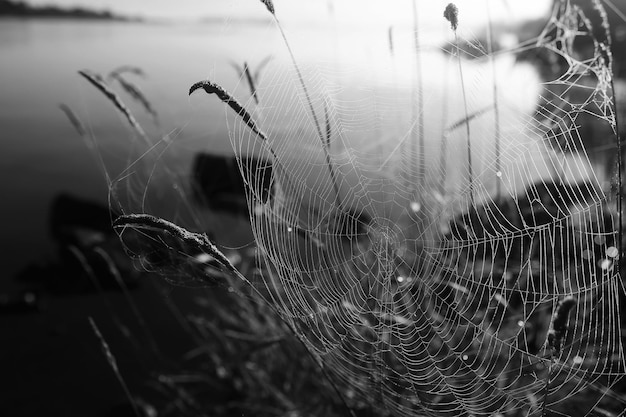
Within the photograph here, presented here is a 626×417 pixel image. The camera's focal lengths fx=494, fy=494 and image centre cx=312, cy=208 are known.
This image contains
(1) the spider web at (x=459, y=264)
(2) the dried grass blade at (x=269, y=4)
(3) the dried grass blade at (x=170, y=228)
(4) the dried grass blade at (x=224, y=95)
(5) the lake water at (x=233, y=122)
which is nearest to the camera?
(3) the dried grass blade at (x=170, y=228)

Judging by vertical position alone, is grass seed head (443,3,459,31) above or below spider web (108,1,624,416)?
above

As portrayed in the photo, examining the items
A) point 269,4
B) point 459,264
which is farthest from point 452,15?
point 459,264

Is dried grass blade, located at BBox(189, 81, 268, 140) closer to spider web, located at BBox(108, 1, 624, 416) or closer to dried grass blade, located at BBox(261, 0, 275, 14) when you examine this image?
spider web, located at BBox(108, 1, 624, 416)

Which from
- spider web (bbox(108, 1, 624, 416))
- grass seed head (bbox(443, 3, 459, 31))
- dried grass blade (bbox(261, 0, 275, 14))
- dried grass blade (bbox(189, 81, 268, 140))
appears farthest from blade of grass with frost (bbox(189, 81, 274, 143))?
grass seed head (bbox(443, 3, 459, 31))

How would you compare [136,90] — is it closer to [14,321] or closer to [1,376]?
[1,376]

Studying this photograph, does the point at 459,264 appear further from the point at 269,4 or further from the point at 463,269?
the point at 269,4

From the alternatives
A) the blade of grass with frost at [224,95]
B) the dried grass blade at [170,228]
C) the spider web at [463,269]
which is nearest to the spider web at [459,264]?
the spider web at [463,269]

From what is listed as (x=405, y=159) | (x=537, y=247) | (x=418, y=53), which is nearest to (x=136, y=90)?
(x=418, y=53)

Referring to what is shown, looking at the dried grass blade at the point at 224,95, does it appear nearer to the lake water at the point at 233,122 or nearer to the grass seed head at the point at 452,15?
→ the lake water at the point at 233,122
